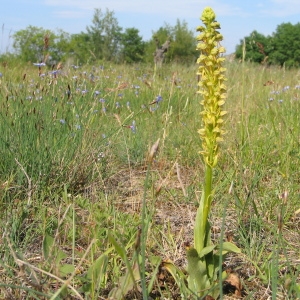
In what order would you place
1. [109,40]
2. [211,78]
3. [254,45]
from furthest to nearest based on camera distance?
1. [109,40]
2. [254,45]
3. [211,78]

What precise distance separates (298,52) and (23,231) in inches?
1134

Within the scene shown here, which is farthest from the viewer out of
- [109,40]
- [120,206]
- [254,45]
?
[109,40]

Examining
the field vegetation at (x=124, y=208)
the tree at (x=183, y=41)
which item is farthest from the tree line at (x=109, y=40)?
the field vegetation at (x=124, y=208)

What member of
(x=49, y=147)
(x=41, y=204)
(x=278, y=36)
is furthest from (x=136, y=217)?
(x=278, y=36)

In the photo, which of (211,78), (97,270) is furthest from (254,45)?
(97,270)

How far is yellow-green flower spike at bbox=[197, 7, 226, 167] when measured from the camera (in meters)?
1.26

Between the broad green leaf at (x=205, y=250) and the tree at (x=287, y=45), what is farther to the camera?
the tree at (x=287, y=45)

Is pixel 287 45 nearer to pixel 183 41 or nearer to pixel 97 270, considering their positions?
pixel 183 41

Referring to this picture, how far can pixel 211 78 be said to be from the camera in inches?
50.1

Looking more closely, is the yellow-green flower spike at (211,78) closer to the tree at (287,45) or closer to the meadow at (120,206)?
the meadow at (120,206)

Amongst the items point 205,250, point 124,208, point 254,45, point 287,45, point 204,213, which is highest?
point 287,45

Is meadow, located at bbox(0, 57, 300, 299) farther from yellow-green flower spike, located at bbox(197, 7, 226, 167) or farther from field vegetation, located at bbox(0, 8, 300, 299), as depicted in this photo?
yellow-green flower spike, located at bbox(197, 7, 226, 167)

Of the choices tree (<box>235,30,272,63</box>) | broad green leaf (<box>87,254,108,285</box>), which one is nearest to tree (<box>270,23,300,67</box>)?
tree (<box>235,30,272,63</box>)

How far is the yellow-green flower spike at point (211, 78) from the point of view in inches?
49.5
